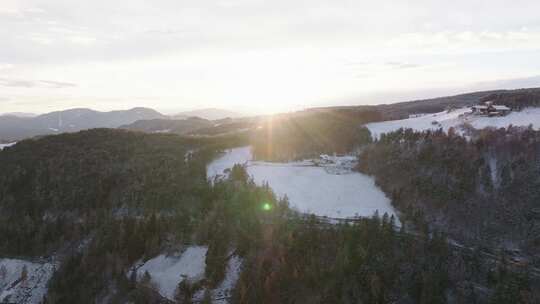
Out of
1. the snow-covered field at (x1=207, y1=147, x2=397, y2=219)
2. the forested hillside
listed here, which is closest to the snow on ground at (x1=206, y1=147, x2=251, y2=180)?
the snow-covered field at (x1=207, y1=147, x2=397, y2=219)

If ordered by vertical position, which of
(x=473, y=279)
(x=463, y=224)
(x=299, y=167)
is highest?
(x=299, y=167)

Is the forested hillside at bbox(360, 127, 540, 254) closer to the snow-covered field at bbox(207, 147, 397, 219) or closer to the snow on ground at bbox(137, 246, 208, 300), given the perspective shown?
the snow-covered field at bbox(207, 147, 397, 219)

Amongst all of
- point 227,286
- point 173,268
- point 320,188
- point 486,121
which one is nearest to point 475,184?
point 320,188

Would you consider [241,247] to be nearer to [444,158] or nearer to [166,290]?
[166,290]

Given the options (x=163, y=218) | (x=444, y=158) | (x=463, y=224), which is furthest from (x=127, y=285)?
(x=444, y=158)

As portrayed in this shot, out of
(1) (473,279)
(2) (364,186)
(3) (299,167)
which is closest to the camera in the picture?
(1) (473,279)

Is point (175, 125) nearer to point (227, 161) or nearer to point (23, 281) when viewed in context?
point (227, 161)
